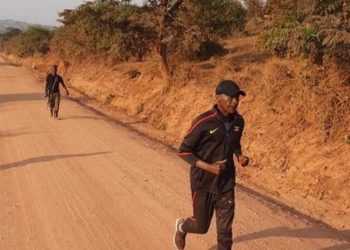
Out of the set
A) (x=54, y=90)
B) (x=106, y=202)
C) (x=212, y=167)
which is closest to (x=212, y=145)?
(x=212, y=167)

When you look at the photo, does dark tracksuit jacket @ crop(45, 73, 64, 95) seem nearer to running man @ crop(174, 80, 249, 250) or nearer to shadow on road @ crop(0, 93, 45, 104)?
shadow on road @ crop(0, 93, 45, 104)

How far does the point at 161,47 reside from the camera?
18844 mm

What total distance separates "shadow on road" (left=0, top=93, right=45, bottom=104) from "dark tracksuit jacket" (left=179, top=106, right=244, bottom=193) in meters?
19.1

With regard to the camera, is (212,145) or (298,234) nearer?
(212,145)

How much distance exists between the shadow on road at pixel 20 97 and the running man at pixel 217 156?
19011 millimetres

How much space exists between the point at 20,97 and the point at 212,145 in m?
20.9

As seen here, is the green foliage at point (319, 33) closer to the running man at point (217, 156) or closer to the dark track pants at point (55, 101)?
the running man at point (217, 156)

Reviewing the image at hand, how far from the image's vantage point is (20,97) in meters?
24.8

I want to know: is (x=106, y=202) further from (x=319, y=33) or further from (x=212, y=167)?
(x=319, y=33)

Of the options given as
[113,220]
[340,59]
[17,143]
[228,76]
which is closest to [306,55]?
[340,59]

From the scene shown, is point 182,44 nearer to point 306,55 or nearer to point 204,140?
point 306,55

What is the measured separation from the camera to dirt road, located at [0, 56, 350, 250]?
7020 mm

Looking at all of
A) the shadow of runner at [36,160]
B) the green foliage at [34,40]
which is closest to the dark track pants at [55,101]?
the shadow of runner at [36,160]

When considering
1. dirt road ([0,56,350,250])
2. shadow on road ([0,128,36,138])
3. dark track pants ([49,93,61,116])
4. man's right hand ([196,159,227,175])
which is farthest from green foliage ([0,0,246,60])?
man's right hand ([196,159,227,175])
